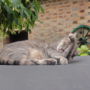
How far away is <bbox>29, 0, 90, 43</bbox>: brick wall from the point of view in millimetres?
3422

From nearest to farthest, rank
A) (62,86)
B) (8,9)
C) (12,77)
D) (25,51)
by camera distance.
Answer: (62,86)
(12,77)
(25,51)
(8,9)

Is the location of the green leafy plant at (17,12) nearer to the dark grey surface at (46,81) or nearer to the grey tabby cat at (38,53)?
the grey tabby cat at (38,53)

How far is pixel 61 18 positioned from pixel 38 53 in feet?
8.01

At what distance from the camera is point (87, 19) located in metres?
3.37

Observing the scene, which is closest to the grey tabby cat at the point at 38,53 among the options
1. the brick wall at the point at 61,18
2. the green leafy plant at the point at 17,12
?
the green leafy plant at the point at 17,12

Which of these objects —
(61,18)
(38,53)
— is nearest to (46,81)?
(38,53)

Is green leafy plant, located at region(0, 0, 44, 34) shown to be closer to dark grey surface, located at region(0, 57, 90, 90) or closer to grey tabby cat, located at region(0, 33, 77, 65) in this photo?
grey tabby cat, located at region(0, 33, 77, 65)

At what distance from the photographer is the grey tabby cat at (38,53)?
1.07 metres

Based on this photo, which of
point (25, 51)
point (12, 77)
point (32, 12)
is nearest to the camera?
point (12, 77)

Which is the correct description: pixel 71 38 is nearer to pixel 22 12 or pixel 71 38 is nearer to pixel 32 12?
pixel 22 12

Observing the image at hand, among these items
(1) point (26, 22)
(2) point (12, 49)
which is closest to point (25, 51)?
(2) point (12, 49)

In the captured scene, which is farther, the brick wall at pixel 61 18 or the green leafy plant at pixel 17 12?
the brick wall at pixel 61 18

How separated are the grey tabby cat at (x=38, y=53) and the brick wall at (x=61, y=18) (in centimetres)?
204

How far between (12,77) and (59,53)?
639 millimetres
